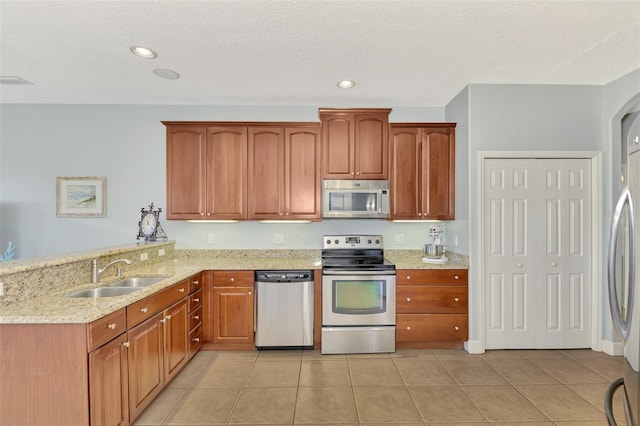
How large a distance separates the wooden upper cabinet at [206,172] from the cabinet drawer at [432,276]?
189cm

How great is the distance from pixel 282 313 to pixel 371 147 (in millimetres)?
2095

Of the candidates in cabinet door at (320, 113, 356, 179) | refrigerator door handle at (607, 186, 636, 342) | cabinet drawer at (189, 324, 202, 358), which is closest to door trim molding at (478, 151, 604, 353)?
cabinet door at (320, 113, 356, 179)

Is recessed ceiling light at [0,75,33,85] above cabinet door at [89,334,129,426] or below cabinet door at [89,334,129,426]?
above

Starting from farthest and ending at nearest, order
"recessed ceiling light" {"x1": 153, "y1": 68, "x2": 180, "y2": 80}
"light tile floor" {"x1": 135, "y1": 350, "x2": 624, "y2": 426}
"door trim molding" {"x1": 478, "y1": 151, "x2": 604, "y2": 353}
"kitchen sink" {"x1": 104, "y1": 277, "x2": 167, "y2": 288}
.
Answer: "door trim molding" {"x1": 478, "y1": 151, "x2": 604, "y2": 353} → "recessed ceiling light" {"x1": 153, "y1": 68, "x2": 180, "y2": 80} → "kitchen sink" {"x1": 104, "y1": 277, "x2": 167, "y2": 288} → "light tile floor" {"x1": 135, "y1": 350, "x2": 624, "y2": 426}

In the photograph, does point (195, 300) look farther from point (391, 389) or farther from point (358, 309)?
point (391, 389)

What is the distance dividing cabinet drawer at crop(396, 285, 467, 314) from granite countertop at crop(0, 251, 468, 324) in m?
0.23

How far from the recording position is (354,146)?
3.64 metres

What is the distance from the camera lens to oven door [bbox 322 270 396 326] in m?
3.29

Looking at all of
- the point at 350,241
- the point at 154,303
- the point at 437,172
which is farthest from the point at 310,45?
the point at 154,303

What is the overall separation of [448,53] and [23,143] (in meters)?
4.92

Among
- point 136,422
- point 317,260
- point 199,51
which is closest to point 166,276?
point 136,422

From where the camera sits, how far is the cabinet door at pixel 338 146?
364cm

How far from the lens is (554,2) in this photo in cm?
203

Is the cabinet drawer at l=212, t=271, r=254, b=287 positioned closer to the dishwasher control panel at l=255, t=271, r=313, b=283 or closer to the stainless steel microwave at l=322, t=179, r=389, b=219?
the dishwasher control panel at l=255, t=271, r=313, b=283
